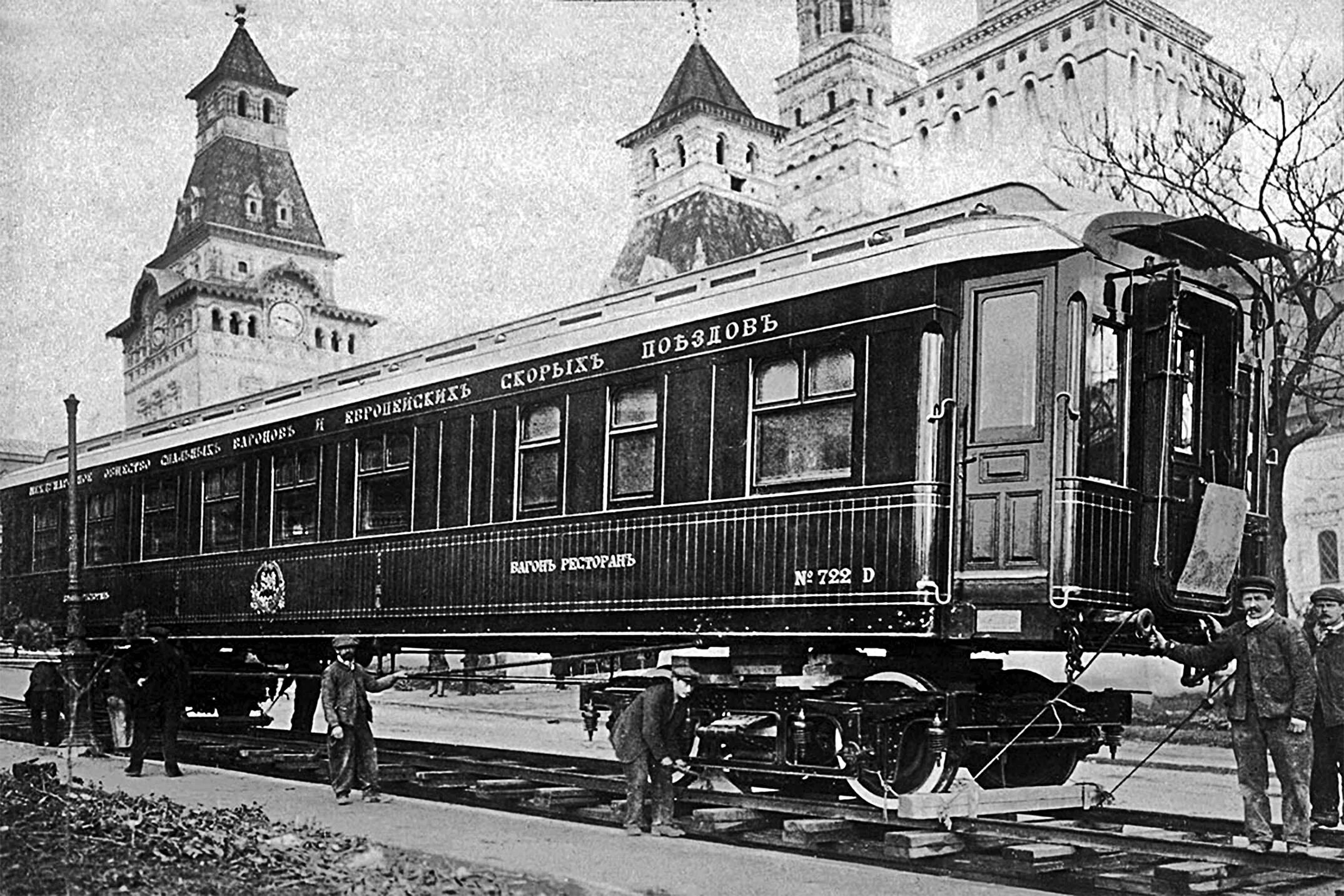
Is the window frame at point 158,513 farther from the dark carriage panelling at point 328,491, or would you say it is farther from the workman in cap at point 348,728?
the workman in cap at point 348,728

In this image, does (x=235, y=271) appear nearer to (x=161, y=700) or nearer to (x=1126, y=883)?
(x=161, y=700)

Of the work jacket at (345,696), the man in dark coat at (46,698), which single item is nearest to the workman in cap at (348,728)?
the work jacket at (345,696)

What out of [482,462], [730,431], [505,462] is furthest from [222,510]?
[730,431]

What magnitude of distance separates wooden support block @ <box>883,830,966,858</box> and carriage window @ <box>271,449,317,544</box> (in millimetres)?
7236

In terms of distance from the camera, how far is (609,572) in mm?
10977

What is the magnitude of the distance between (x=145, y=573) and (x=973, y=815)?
1000 centimetres

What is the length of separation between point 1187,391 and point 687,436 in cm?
335

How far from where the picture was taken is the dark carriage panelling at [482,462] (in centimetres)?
1216

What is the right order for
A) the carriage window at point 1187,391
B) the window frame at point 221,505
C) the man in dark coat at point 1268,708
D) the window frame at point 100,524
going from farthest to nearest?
1. the window frame at point 100,524
2. the window frame at point 221,505
3. the carriage window at point 1187,391
4. the man in dark coat at point 1268,708

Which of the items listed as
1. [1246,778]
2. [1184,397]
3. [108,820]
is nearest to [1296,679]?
[1246,778]

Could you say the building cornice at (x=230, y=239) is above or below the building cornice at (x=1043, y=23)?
below

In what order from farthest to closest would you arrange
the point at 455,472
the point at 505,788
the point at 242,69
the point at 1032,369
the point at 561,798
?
1. the point at 455,472
2. the point at 505,788
3. the point at 561,798
4. the point at 242,69
5. the point at 1032,369

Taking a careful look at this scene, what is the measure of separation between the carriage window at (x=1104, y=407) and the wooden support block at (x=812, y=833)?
263 cm

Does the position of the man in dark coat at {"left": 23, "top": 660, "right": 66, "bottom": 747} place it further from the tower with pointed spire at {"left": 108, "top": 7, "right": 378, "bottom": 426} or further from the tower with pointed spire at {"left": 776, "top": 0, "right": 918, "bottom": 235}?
the tower with pointed spire at {"left": 776, "top": 0, "right": 918, "bottom": 235}
